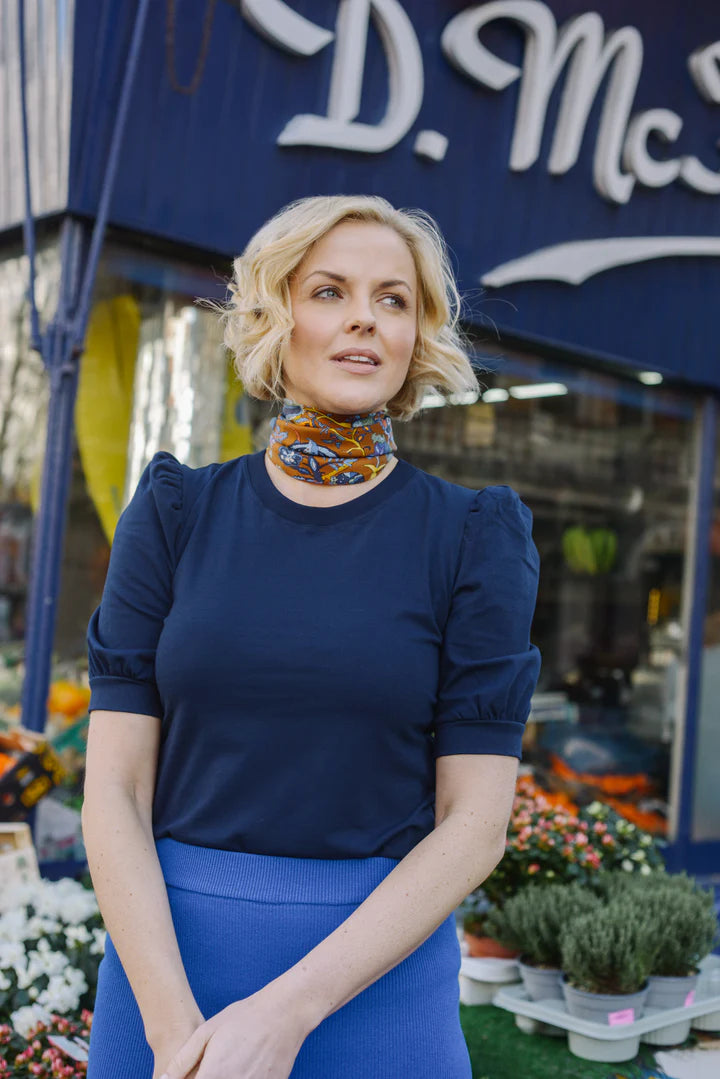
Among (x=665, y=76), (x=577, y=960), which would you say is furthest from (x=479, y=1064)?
(x=665, y=76)

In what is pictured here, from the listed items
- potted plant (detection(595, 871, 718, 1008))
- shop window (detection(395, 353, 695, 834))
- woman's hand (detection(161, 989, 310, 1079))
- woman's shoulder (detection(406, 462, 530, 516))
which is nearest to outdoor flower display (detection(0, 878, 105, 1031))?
woman's hand (detection(161, 989, 310, 1079))

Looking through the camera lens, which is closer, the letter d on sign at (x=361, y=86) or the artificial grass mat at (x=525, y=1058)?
the artificial grass mat at (x=525, y=1058)

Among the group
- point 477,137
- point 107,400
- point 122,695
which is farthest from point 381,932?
point 477,137

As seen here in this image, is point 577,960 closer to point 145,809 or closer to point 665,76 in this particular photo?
point 145,809

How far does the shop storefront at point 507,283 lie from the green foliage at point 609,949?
1501 millimetres

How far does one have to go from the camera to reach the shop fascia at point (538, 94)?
4.08 metres

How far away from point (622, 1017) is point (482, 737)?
73.5 inches

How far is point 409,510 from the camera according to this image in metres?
1.41

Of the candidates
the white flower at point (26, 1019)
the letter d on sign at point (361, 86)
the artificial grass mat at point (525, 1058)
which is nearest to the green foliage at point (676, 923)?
the artificial grass mat at point (525, 1058)

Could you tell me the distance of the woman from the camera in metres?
1.26

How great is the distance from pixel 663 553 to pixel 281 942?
5.15 metres

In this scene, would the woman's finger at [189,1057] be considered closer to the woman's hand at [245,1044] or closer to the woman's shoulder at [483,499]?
the woman's hand at [245,1044]

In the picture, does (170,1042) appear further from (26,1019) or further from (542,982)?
(542,982)

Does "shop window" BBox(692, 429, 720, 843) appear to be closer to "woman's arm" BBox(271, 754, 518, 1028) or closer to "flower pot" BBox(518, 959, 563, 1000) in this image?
"flower pot" BBox(518, 959, 563, 1000)
